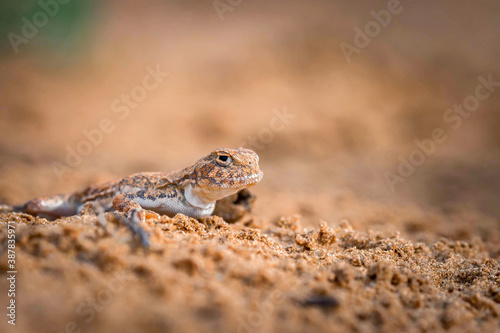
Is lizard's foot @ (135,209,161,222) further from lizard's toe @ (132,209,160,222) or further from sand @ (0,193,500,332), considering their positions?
sand @ (0,193,500,332)

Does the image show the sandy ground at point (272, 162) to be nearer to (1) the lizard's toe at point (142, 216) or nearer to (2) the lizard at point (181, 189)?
(1) the lizard's toe at point (142, 216)

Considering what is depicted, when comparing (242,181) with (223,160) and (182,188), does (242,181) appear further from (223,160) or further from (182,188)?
(182,188)

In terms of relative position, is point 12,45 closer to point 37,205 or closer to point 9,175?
point 9,175

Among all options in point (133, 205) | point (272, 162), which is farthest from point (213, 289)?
point (272, 162)

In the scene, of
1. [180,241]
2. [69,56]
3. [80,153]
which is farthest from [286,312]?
[69,56]

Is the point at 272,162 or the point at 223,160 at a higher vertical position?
the point at 223,160

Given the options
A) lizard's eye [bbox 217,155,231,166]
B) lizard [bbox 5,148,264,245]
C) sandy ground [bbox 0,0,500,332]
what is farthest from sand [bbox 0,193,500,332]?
lizard's eye [bbox 217,155,231,166]

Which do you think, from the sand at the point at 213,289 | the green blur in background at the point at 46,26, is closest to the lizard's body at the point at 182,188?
the sand at the point at 213,289
